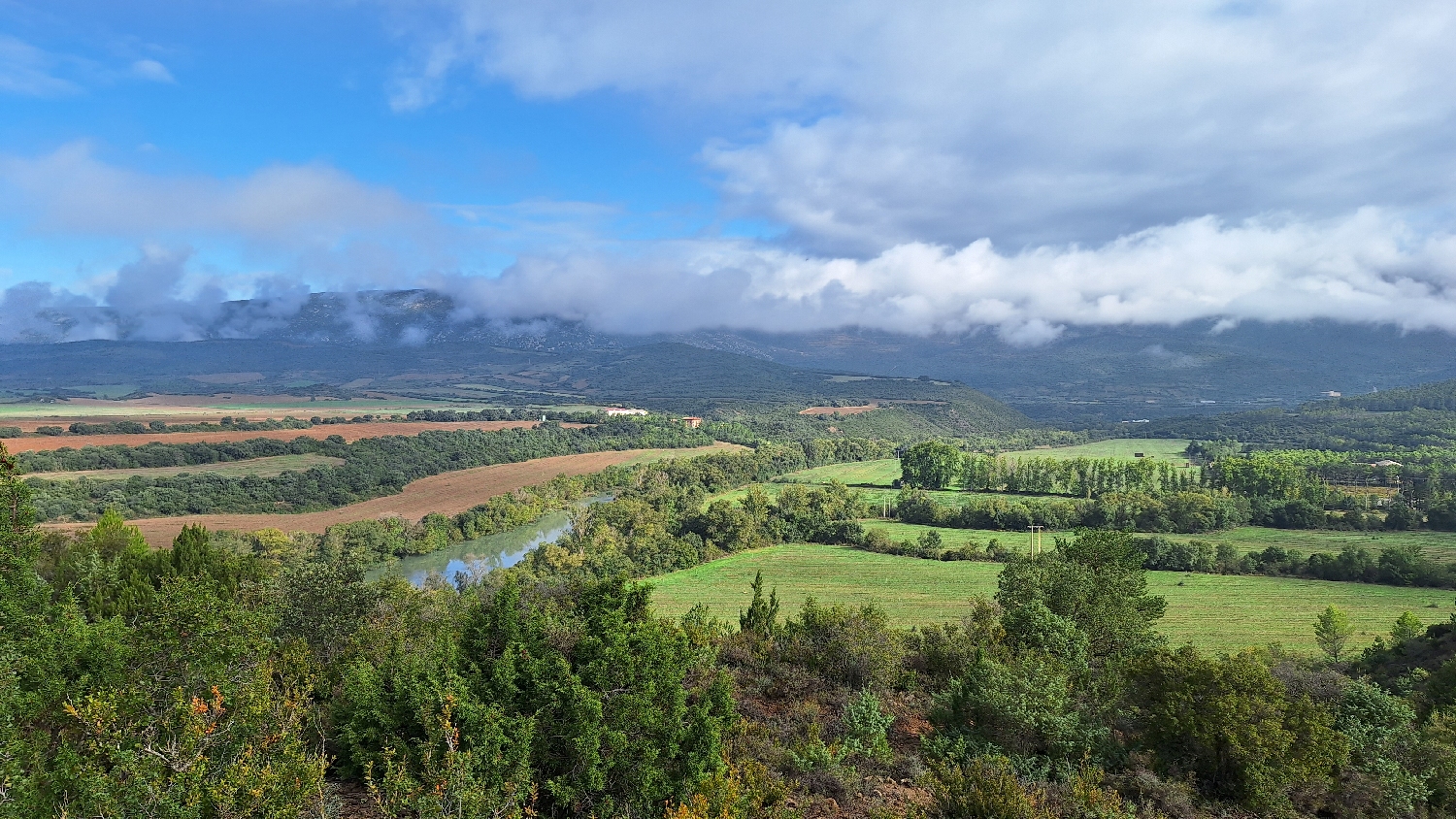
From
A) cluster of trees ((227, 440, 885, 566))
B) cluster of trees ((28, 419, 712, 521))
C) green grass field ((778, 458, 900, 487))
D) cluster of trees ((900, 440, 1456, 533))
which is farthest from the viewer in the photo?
green grass field ((778, 458, 900, 487))

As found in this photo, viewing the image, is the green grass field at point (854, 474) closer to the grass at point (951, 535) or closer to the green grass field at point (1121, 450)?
the grass at point (951, 535)

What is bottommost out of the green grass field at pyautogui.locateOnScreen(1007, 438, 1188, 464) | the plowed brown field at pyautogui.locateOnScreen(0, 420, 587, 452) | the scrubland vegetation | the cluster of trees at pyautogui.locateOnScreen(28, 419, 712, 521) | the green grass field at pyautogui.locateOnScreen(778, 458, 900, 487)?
the green grass field at pyautogui.locateOnScreen(778, 458, 900, 487)

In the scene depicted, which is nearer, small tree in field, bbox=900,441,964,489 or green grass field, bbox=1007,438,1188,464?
small tree in field, bbox=900,441,964,489

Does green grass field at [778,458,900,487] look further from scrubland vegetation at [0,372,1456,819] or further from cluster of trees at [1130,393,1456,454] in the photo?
cluster of trees at [1130,393,1456,454]

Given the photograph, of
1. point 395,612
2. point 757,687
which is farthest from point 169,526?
point 757,687

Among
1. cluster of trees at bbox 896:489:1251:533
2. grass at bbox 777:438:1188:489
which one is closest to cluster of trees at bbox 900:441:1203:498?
grass at bbox 777:438:1188:489

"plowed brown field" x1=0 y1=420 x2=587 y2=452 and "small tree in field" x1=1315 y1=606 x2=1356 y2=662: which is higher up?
"plowed brown field" x1=0 y1=420 x2=587 y2=452

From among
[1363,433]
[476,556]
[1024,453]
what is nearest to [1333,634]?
[476,556]
